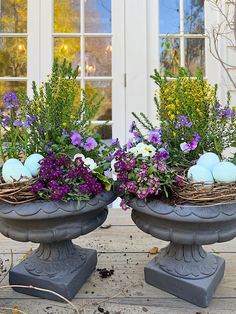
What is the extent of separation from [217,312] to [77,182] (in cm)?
44

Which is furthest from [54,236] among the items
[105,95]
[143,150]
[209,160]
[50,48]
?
[50,48]

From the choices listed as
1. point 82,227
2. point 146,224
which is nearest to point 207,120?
point 146,224

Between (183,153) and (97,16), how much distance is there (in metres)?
2.11

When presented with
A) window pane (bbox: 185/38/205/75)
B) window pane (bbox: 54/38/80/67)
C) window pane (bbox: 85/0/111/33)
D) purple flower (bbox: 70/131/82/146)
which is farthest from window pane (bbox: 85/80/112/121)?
purple flower (bbox: 70/131/82/146)

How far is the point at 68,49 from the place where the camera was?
2580 millimetres

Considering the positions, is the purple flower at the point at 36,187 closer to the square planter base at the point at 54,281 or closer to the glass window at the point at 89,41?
the square planter base at the point at 54,281

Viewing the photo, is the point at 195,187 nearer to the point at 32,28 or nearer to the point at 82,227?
the point at 82,227

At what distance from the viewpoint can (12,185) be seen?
2.31 feet

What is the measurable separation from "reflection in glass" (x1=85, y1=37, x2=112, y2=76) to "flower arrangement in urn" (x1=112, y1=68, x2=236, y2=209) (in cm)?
178

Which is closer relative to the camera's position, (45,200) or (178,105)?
(45,200)

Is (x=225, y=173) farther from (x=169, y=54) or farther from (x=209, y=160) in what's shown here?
(x=169, y=54)

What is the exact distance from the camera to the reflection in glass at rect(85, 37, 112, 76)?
8.44 ft

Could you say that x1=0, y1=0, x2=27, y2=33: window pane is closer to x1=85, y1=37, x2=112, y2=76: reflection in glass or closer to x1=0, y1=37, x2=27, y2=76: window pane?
x1=0, y1=37, x2=27, y2=76: window pane

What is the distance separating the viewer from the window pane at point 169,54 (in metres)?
2.56
